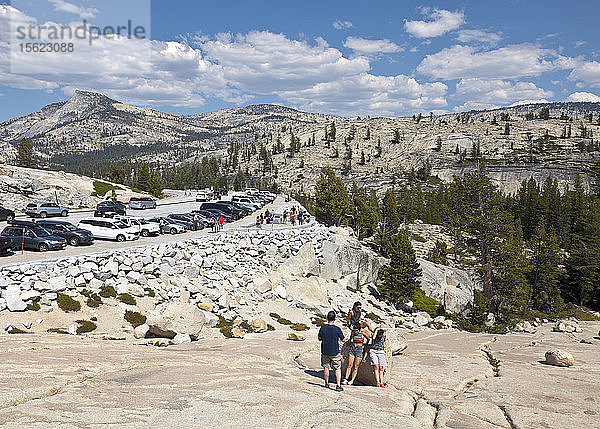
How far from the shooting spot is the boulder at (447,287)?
49.1m

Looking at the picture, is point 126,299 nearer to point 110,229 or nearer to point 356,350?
point 110,229

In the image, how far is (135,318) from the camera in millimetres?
21172

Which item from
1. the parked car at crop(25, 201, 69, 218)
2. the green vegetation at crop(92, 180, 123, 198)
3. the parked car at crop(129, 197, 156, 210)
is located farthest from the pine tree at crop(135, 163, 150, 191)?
the parked car at crop(25, 201, 69, 218)

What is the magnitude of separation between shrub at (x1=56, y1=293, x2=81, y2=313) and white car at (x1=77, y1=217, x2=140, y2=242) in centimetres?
1356

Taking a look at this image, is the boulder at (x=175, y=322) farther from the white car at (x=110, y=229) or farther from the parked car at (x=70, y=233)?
the white car at (x=110, y=229)

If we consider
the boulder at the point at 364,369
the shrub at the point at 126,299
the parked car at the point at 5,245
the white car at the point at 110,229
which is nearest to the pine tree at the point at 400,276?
the white car at the point at 110,229

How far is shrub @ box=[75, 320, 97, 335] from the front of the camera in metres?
18.6

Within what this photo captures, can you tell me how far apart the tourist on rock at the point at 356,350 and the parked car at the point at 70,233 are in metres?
26.6

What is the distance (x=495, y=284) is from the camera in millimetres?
45375

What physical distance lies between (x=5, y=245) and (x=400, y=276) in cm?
3592

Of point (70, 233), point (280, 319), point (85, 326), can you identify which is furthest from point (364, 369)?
point (70, 233)

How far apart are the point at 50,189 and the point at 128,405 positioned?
73363mm

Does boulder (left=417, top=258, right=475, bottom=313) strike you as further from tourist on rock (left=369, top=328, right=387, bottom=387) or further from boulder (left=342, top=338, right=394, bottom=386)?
tourist on rock (left=369, top=328, right=387, bottom=387)

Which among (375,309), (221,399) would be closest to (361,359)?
(221,399)
